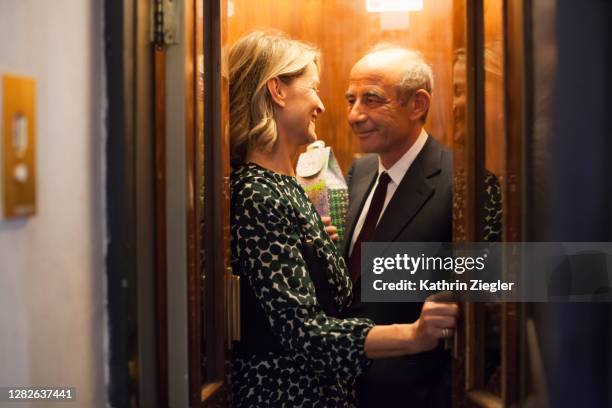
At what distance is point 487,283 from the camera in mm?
1489

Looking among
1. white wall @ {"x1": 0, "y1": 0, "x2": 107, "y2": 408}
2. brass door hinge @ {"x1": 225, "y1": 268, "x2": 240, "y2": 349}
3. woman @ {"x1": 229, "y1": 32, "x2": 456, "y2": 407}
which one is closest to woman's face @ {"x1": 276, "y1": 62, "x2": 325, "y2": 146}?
woman @ {"x1": 229, "y1": 32, "x2": 456, "y2": 407}

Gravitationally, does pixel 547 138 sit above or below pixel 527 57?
below

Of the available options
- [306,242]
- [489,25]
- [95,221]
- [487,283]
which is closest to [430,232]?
[306,242]

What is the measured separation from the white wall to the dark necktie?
0.98 m

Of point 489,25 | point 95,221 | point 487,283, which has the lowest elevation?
point 487,283

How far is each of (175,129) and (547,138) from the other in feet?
2.33

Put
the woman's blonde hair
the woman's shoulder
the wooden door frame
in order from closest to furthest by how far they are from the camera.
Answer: the wooden door frame → the woman's shoulder → the woman's blonde hair

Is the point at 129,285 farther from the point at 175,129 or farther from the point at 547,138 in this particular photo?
the point at 547,138

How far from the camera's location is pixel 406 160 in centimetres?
229

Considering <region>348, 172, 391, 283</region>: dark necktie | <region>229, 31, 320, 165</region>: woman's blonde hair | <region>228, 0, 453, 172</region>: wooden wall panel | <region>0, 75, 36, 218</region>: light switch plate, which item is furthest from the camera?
<region>228, 0, 453, 172</region>: wooden wall panel

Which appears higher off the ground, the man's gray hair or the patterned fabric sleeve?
the man's gray hair

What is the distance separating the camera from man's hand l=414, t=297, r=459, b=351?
1625mm

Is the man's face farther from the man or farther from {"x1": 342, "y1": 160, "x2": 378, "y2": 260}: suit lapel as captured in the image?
{"x1": 342, "y1": 160, "x2": 378, "y2": 260}: suit lapel

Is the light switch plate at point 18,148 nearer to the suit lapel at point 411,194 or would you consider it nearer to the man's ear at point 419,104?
the suit lapel at point 411,194
